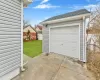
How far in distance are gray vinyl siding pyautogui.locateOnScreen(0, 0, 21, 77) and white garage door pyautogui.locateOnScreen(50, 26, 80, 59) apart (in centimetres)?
476

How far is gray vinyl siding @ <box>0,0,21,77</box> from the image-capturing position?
16.5 feet

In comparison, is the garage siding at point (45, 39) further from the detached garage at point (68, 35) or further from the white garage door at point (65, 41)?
the white garage door at point (65, 41)

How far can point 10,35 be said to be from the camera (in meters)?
5.60

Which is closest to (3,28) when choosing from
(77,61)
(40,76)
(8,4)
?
(8,4)

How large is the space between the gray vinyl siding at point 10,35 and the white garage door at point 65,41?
15.6 ft

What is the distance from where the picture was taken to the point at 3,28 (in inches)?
201

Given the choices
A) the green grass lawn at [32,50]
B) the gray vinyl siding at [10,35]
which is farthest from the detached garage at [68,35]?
the gray vinyl siding at [10,35]

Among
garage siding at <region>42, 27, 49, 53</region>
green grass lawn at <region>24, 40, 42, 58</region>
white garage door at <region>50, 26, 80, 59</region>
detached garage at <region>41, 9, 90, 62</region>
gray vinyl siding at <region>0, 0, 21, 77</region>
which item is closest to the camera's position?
gray vinyl siding at <region>0, 0, 21, 77</region>

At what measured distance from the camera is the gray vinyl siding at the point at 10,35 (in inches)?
198

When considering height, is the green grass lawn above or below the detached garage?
below

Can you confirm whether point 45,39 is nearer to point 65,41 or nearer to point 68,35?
point 65,41

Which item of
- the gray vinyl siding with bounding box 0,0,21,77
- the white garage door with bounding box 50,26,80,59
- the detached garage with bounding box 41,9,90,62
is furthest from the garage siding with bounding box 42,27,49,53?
the gray vinyl siding with bounding box 0,0,21,77

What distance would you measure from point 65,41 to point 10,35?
19.1 ft

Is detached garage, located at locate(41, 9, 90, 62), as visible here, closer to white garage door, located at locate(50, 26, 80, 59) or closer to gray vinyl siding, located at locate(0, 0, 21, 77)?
white garage door, located at locate(50, 26, 80, 59)
